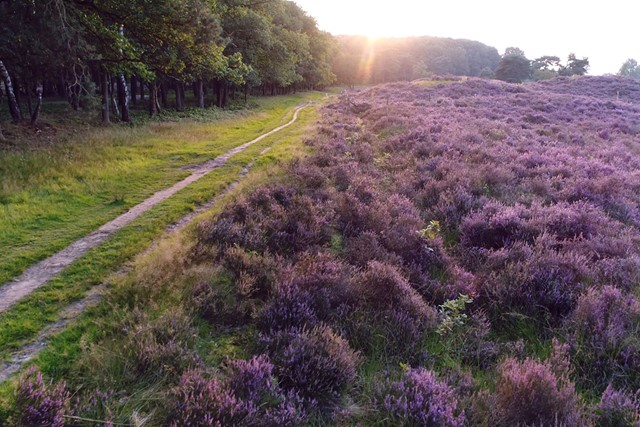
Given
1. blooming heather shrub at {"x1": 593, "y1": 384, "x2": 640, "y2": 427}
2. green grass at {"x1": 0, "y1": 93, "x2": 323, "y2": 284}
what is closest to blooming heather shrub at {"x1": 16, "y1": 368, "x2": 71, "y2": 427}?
green grass at {"x1": 0, "y1": 93, "x2": 323, "y2": 284}

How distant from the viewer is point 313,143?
17359 mm

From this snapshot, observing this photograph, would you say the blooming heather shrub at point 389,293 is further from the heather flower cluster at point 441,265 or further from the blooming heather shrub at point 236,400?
the blooming heather shrub at point 236,400

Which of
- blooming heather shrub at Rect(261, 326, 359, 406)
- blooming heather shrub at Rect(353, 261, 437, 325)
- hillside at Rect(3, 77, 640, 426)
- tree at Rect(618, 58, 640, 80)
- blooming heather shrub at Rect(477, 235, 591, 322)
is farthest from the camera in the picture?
tree at Rect(618, 58, 640, 80)

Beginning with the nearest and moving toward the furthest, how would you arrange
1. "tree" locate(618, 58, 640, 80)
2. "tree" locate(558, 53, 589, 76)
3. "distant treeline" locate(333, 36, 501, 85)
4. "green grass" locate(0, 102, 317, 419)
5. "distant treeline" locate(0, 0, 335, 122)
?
"green grass" locate(0, 102, 317, 419) → "distant treeline" locate(0, 0, 335, 122) → "tree" locate(558, 53, 589, 76) → "distant treeline" locate(333, 36, 501, 85) → "tree" locate(618, 58, 640, 80)

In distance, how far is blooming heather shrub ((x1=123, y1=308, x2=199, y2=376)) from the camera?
153 inches

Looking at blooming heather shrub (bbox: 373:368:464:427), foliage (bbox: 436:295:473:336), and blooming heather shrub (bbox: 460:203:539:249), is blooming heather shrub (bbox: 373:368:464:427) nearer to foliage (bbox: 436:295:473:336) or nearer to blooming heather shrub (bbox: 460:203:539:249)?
foliage (bbox: 436:295:473:336)

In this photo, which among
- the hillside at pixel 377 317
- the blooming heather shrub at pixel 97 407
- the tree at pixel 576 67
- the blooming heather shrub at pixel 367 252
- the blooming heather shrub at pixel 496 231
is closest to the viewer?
the blooming heather shrub at pixel 97 407

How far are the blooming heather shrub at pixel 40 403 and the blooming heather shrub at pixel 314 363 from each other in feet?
6.29

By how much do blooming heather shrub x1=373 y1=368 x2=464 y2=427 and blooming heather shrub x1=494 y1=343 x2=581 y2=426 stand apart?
0.43 m

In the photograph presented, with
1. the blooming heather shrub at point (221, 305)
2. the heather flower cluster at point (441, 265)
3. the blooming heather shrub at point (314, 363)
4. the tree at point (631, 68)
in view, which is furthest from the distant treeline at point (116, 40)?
the tree at point (631, 68)

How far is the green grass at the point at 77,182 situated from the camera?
7.19 meters

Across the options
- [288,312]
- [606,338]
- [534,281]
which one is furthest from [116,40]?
[606,338]

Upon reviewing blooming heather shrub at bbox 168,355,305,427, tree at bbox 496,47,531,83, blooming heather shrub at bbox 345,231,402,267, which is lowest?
blooming heather shrub at bbox 168,355,305,427

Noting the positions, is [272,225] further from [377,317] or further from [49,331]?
[49,331]
